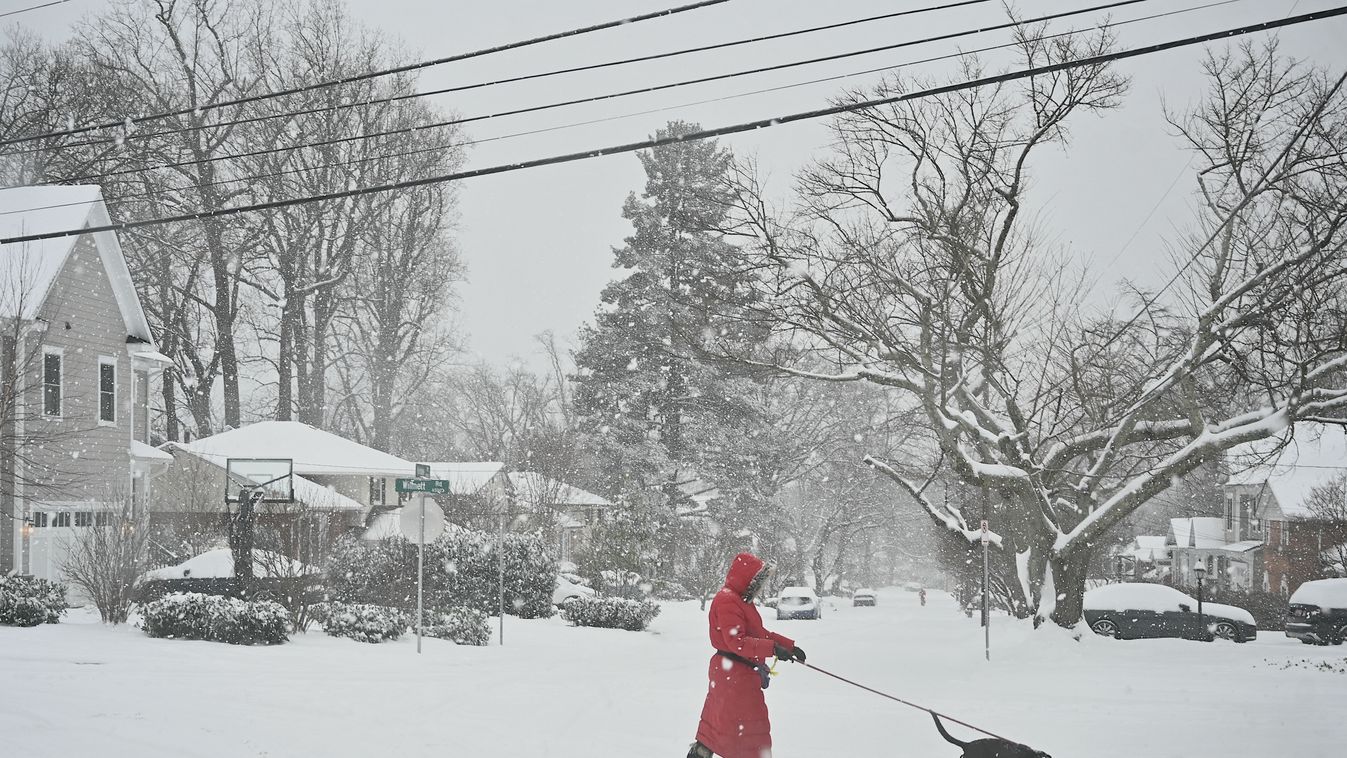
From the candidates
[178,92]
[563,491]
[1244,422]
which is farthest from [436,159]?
[1244,422]

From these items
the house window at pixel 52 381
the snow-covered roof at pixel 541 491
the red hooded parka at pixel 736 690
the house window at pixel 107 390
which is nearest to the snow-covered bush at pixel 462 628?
the house window at pixel 52 381

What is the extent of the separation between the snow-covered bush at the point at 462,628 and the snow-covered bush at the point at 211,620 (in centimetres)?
387

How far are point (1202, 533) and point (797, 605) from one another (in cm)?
3626

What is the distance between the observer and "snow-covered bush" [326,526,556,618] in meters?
22.5

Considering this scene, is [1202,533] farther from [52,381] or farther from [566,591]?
[52,381]

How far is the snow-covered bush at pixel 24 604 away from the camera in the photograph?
56.0 ft

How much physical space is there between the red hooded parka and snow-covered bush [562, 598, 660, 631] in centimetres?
1993

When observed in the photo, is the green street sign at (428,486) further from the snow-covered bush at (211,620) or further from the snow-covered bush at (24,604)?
the snow-covered bush at (24,604)

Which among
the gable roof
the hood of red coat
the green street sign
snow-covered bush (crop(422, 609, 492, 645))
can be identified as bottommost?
snow-covered bush (crop(422, 609, 492, 645))

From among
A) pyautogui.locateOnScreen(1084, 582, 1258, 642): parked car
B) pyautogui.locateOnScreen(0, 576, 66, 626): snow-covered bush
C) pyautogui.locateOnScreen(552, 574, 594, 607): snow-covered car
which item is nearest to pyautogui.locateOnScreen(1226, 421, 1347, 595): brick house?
pyautogui.locateOnScreen(1084, 582, 1258, 642): parked car

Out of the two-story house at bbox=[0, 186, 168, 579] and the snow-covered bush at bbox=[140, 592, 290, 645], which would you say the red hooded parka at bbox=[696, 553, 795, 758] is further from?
the two-story house at bbox=[0, 186, 168, 579]

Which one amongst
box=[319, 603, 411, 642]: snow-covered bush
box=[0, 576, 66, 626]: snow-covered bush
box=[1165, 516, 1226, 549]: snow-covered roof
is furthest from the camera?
box=[1165, 516, 1226, 549]: snow-covered roof

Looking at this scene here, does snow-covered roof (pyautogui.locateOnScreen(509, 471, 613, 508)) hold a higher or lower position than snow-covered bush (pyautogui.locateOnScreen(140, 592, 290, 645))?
higher

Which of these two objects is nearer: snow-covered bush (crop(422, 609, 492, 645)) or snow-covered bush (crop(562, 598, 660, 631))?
snow-covered bush (crop(422, 609, 492, 645))
